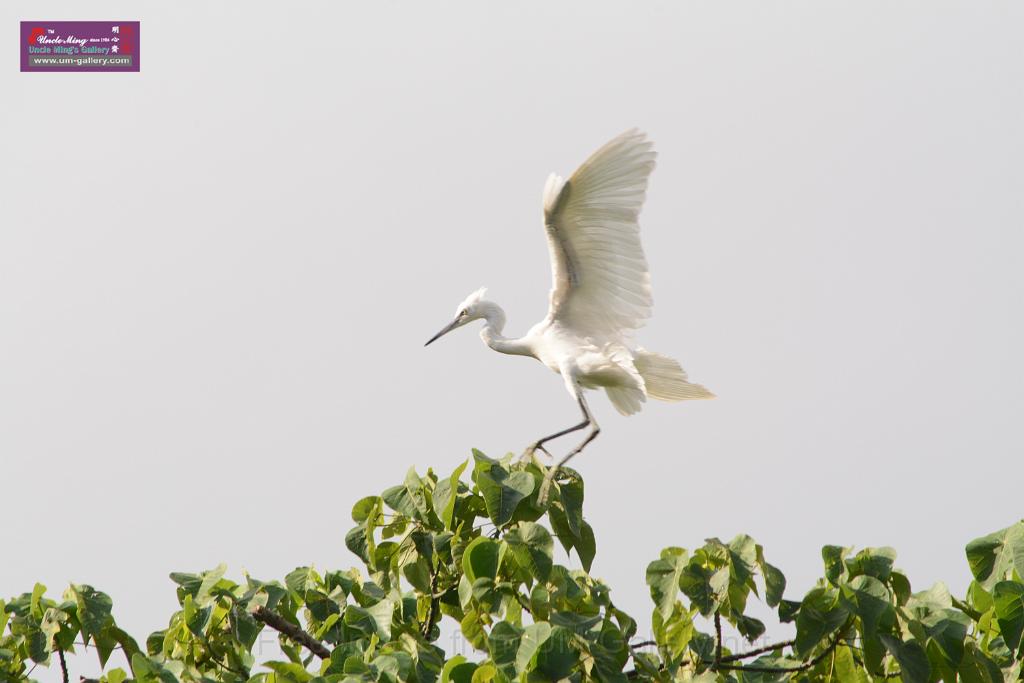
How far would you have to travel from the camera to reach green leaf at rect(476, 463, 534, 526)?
5.09 m

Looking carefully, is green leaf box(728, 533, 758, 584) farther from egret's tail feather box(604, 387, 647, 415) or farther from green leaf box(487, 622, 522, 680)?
egret's tail feather box(604, 387, 647, 415)

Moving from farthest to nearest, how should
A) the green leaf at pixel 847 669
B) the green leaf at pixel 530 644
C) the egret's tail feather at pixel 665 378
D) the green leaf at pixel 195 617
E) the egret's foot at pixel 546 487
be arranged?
the egret's tail feather at pixel 665 378 → the green leaf at pixel 195 617 → the egret's foot at pixel 546 487 → the green leaf at pixel 847 669 → the green leaf at pixel 530 644

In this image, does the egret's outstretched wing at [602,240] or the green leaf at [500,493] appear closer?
the green leaf at [500,493]

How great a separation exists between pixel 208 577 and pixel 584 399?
3.29 metres

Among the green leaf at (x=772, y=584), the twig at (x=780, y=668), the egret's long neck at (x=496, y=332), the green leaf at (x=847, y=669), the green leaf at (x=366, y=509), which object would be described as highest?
the egret's long neck at (x=496, y=332)

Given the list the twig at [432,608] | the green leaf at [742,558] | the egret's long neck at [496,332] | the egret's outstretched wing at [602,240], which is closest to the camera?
the green leaf at [742,558]

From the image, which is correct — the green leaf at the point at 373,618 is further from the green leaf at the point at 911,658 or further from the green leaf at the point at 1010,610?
the green leaf at the point at 1010,610

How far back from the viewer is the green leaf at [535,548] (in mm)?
4781

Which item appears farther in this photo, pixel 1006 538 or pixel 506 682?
pixel 1006 538

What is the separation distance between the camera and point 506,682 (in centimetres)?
409

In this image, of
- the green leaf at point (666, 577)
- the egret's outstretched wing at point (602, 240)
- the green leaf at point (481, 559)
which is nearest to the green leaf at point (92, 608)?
the green leaf at point (481, 559)

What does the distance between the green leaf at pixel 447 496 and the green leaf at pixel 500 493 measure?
6.4 inches

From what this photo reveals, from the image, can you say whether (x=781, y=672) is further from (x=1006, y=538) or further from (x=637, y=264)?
(x=637, y=264)

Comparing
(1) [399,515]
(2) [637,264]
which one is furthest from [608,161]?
(1) [399,515]
